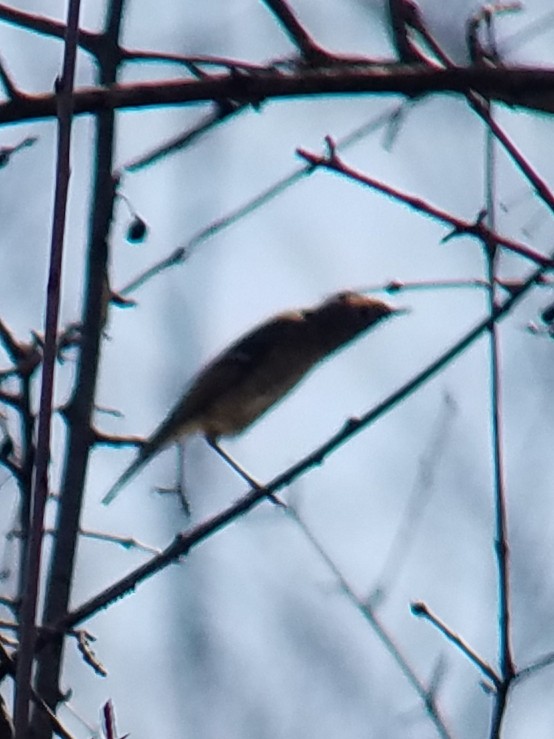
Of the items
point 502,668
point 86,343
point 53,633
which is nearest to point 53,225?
point 53,633

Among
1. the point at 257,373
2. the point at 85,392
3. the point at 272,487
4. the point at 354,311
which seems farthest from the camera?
the point at 257,373

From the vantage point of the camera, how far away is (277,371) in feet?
16.3

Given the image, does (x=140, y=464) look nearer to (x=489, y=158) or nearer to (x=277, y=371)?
(x=277, y=371)

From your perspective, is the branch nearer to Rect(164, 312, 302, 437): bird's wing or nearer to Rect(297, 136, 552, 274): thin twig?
Rect(297, 136, 552, 274): thin twig

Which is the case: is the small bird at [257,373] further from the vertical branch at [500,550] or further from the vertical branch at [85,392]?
the vertical branch at [500,550]

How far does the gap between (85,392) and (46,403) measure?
4.70 ft

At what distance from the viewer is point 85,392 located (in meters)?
2.85

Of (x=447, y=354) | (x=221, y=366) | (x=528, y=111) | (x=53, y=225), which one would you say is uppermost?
(x=221, y=366)

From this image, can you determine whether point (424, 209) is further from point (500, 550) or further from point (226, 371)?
point (226, 371)

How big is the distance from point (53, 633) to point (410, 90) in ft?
2.75

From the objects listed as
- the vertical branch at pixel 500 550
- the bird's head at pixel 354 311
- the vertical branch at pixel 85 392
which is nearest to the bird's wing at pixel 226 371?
the bird's head at pixel 354 311

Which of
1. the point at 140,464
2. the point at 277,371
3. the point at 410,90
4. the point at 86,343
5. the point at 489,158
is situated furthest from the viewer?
the point at 277,371

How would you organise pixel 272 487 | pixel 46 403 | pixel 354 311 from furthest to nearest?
pixel 354 311, pixel 272 487, pixel 46 403

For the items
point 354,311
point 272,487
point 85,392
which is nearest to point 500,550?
point 272,487
